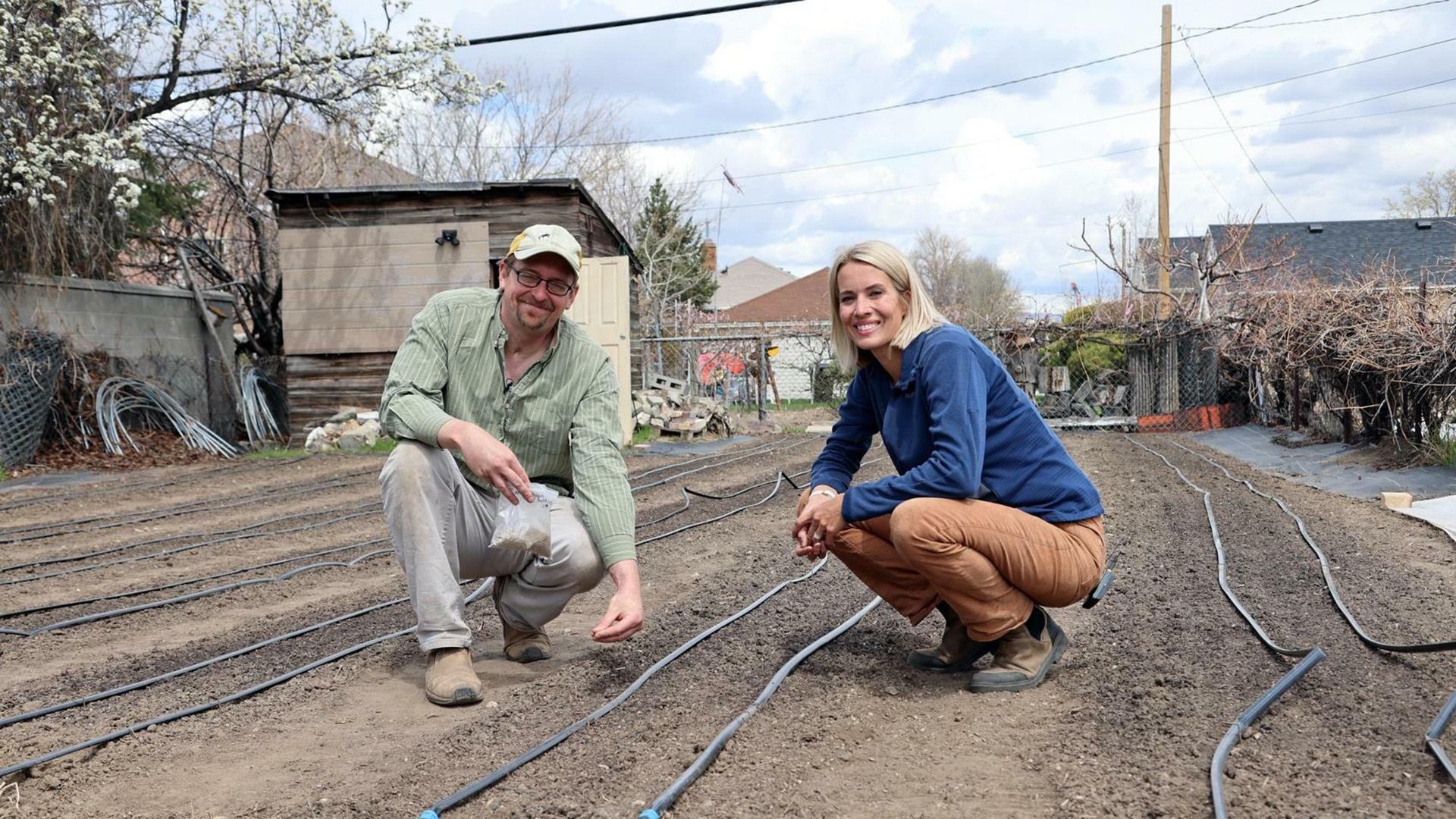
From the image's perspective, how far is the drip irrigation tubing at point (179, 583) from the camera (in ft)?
15.2

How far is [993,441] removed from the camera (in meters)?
3.07

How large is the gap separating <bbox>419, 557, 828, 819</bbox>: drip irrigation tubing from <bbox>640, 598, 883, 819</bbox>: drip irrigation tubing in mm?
126

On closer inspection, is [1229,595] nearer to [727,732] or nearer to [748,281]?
[727,732]

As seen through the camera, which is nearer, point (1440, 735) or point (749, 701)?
point (1440, 735)

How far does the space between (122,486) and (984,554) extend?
29.1 ft

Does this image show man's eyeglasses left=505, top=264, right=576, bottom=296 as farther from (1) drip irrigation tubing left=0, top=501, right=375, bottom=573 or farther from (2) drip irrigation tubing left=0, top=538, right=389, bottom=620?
(1) drip irrigation tubing left=0, top=501, right=375, bottom=573

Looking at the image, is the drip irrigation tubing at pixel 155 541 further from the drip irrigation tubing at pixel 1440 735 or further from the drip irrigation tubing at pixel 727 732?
the drip irrigation tubing at pixel 1440 735

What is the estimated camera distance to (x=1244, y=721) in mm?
2703

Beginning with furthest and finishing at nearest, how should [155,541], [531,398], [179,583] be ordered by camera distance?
[155,541] → [179,583] → [531,398]

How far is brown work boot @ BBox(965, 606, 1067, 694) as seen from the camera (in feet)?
10.2

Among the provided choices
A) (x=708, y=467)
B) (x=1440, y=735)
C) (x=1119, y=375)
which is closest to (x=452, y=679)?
(x=1440, y=735)

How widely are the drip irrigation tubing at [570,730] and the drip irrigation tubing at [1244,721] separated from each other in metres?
1.49

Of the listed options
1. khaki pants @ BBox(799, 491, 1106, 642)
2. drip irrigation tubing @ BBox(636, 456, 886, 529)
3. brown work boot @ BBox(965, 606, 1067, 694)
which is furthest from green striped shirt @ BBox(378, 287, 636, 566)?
drip irrigation tubing @ BBox(636, 456, 886, 529)

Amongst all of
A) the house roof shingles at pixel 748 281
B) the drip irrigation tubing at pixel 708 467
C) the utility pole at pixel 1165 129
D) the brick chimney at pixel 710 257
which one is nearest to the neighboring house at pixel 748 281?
the house roof shingles at pixel 748 281
